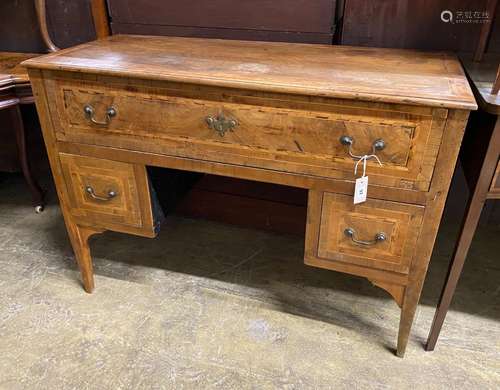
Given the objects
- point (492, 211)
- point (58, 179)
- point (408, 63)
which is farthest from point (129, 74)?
point (492, 211)

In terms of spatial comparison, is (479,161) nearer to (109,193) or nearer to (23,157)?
(109,193)

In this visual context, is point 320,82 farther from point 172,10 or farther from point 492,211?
point 492,211

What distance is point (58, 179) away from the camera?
134cm

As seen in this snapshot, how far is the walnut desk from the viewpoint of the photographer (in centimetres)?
97

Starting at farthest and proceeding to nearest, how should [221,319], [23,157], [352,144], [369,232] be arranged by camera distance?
[23,157]
[221,319]
[369,232]
[352,144]

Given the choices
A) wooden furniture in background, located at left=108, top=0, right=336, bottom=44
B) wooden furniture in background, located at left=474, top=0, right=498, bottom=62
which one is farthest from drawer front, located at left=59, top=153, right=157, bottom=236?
wooden furniture in background, located at left=474, top=0, right=498, bottom=62

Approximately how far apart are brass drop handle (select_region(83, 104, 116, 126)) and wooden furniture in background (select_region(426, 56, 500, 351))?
36.5 inches

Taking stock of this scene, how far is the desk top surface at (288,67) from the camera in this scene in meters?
0.96

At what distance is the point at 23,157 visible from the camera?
6.25ft

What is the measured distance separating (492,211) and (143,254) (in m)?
1.46

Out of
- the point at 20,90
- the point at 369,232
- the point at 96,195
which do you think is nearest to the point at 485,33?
the point at 369,232

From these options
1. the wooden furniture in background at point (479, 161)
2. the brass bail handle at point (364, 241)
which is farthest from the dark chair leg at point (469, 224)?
A: the brass bail handle at point (364, 241)

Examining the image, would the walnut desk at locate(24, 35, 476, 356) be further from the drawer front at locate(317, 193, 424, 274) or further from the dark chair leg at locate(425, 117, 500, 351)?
the dark chair leg at locate(425, 117, 500, 351)

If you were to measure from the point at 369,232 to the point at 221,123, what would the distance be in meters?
0.48
